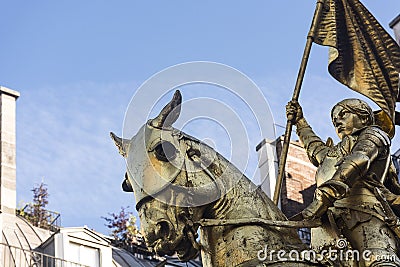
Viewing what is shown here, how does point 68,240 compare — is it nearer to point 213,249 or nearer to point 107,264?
→ point 107,264

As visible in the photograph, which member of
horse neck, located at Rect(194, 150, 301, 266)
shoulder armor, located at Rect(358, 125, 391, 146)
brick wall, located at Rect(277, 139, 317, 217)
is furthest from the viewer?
brick wall, located at Rect(277, 139, 317, 217)

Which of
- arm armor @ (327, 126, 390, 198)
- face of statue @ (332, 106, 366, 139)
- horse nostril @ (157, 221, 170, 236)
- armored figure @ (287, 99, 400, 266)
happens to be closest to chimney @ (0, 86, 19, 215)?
face of statue @ (332, 106, 366, 139)

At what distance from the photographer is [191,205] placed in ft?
44.1

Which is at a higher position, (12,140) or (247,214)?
(12,140)

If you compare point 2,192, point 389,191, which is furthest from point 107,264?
point 389,191

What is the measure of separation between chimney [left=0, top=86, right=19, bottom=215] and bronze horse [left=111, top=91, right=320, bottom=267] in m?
22.0

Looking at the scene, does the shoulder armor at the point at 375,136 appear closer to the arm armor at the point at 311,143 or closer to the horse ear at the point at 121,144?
the arm armor at the point at 311,143

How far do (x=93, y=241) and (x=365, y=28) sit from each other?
1652cm

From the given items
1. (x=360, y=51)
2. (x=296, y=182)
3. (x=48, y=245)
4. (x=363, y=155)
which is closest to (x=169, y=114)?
(x=363, y=155)

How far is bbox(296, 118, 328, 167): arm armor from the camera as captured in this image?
1549 cm

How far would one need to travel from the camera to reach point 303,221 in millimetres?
13922

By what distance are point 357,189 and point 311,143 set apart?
4.84 ft

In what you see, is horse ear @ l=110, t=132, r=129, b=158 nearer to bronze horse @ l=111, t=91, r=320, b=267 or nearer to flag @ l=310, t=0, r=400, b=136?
bronze horse @ l=111, t=91, r=320, b=267

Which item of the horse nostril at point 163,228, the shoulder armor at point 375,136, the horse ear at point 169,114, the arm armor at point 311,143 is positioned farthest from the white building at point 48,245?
the horse nostril at point 163,228
